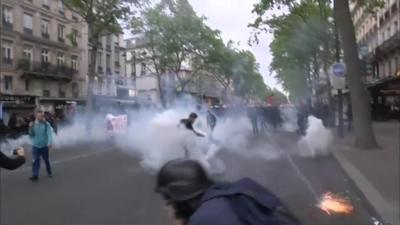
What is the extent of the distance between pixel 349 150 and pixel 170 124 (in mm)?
9030

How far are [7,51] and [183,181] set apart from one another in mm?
1270

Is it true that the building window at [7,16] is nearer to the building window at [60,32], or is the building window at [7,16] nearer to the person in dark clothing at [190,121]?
the building window at [60,32]

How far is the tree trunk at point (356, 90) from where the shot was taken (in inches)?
690

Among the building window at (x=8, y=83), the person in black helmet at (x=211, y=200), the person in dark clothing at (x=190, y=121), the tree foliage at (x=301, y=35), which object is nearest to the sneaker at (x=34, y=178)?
the person in dark clothing at (x=190, y=121)

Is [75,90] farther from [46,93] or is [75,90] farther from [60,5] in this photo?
[60,5]

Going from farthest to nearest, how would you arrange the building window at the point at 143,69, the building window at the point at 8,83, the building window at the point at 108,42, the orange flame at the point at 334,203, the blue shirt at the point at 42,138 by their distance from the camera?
the blue shirt at the point at 42,138, the orange flame at the point at 334,203, the building window at the point at 143,69, the building window at the point at 108,42, the building window at the point at 8,83

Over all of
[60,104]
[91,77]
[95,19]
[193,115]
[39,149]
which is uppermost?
[95,19]

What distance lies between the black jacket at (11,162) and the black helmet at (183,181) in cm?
373

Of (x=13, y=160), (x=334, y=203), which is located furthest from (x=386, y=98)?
(x=13, y=160)

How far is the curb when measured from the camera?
25.4 ft

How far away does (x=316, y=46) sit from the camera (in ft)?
99.8

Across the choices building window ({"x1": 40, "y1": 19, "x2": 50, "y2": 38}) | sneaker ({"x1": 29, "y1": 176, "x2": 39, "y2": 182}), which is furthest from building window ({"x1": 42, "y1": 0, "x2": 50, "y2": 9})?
sneaker ({"x1": 29, "y1": 176, "x2": 39, "y2": 182})

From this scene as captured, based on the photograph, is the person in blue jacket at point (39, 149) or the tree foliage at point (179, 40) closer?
the tree foliage at point (179, 40)

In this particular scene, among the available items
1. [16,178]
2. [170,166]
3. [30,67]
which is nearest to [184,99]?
[16,178]
